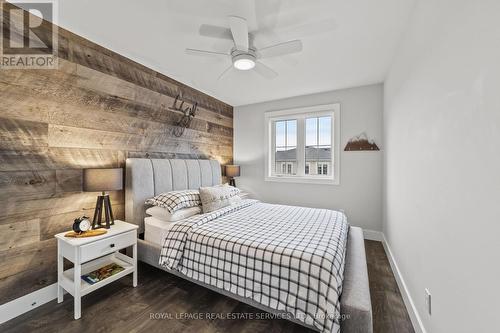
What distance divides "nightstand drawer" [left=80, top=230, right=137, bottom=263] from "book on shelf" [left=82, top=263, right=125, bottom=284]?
242mm

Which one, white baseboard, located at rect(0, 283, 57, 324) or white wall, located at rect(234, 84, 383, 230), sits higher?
white wall, located at rect(234, 84, 383, 230)

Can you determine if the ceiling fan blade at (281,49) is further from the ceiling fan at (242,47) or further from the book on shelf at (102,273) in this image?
the book on shelf at (102,273)

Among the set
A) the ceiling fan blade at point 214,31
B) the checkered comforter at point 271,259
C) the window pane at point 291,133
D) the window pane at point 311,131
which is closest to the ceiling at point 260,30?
the ceiling fan blade at point 214,31

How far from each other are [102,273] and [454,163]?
111 inches

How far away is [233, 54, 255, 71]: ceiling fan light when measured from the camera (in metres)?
2.08

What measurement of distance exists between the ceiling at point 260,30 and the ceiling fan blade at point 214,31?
0.30 feet

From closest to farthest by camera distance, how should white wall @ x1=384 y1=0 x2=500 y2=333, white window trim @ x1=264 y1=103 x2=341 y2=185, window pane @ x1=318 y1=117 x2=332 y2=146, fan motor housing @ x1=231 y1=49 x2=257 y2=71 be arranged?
white wall @ x1=384 y1=0 x2=500 y2=333 < fan motor housing @ x1=231 y1=49 x2=257 y2=71 < white window trim @ x1=264 y1=103 x2=341 y2=185 < window pane @ x1=318 y1=117 x2=332 y2=146

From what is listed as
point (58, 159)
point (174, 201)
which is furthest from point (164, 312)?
point (58, 159)

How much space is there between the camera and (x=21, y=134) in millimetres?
1731

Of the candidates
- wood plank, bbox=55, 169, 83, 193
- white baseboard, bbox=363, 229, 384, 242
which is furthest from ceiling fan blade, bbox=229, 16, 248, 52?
white baseboard, bbox=363, 229, 384, 242

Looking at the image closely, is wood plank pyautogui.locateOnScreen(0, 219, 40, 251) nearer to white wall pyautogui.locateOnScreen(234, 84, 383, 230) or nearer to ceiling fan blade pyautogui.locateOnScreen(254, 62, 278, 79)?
ceiling fan blade pyautogui.locateOnScreen(254, 62, 278, 79)

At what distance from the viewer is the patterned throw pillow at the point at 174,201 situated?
7.64 ft

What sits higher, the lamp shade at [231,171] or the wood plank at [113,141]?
the wood plank at [113,141]

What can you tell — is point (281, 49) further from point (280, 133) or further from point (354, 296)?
point (280, 133)
